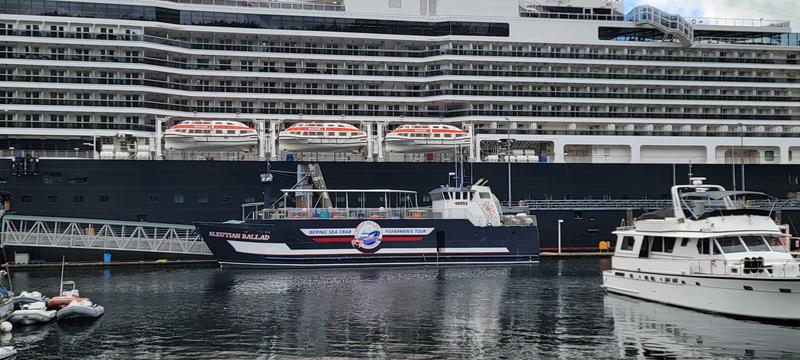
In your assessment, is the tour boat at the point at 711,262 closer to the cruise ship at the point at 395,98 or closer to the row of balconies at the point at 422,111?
the cruise ship at the point at 395,98

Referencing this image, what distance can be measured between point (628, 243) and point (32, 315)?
20.4 m

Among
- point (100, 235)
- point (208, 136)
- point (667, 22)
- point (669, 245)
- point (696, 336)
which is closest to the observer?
point (696, 336)

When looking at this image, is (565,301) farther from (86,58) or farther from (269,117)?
(86,58)

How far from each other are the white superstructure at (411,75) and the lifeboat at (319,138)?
0.83 meters

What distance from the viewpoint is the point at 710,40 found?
51219 millimetres

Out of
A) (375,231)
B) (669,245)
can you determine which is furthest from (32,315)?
(669,245)

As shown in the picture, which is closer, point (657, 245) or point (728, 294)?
point (728, 294)

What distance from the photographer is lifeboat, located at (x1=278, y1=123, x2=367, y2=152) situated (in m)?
41.7

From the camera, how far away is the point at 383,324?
23.3 meters

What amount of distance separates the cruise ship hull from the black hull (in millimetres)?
2407

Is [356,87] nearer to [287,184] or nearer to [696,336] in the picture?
[287,184]

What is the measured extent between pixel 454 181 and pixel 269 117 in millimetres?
10671

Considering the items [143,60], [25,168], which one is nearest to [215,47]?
[143,60]

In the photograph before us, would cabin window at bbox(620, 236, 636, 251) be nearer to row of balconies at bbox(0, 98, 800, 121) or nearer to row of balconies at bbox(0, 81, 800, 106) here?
row of balconies at bbox(0, 98, 800, 121)
